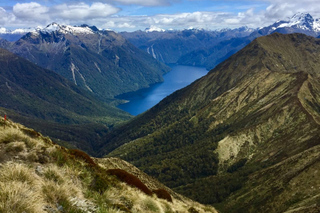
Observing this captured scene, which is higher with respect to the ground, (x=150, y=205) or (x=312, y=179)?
(x=150, y=205)

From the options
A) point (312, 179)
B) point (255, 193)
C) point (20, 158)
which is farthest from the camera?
point (255, 193)

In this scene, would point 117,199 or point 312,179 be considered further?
point 312,179

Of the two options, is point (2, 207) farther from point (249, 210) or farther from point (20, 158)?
point (249, 210)

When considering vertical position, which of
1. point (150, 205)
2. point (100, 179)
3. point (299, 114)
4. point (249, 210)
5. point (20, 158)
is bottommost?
point (249, 210)

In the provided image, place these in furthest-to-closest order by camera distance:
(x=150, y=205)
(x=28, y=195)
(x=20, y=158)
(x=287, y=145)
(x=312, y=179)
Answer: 1. (x=287, y=145)
2. (x=312, y=179)
3. (x=150, y=205)
4. (x=20, y=158)
5. (x=28, y=195)

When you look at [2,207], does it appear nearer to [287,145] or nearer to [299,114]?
[287,145]

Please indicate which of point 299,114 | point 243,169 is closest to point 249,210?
point 243,169

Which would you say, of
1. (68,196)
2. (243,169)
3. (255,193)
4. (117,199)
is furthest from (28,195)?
(243,169)

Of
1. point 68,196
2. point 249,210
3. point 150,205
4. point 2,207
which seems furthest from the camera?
point 249,210

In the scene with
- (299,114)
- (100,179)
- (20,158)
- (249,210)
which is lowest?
(249,210)
